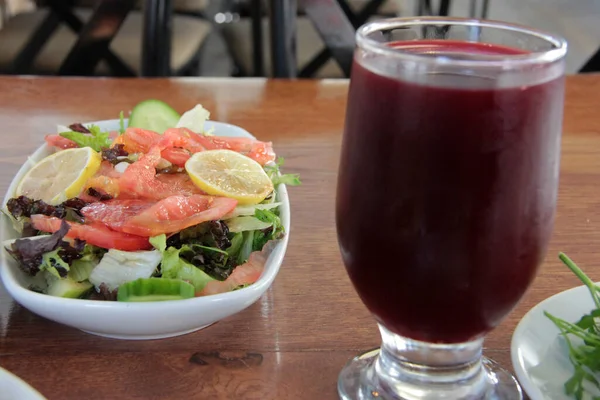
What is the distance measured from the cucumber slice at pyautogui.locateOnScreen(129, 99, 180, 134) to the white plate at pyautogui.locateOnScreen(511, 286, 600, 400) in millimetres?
631

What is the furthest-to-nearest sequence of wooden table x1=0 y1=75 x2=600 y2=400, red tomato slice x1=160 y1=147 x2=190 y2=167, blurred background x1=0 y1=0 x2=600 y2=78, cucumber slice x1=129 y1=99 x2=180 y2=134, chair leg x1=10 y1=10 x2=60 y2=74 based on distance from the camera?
1. chair leg x1=10 y1=10 x2=60 y2=74
2. blurred background x1=0 y1=0 x2=600 y2=78
3. cucumber slice x1=129 y1=99 x2=180 y2=134
4. red tomato slice x1=160 y1=147 x2=190 y2=167
5. wooden table x1=0 y1=75 x2=600 y2=400

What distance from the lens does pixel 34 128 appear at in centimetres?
114

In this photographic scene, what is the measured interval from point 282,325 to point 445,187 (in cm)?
27

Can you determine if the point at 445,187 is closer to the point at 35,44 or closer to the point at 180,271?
the point at 180,271

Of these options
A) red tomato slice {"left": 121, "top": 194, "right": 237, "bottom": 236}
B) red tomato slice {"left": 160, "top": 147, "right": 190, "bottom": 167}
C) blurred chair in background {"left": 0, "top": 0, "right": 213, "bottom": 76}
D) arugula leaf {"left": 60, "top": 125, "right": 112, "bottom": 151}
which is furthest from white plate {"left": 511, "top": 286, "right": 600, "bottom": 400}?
blurred chair in background {"left": 0, "top": 0, "right": 213, "bottom": 76}

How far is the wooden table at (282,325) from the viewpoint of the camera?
59 cm

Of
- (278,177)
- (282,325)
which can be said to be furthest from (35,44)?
(282,325)

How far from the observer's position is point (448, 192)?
1.58 ft

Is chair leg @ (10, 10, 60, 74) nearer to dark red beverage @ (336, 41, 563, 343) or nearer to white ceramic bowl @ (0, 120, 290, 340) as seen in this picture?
white ceramic bowl @ (0, 120, 290, 340)

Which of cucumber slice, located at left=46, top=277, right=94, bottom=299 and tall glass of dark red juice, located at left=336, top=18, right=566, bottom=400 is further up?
tall glass of dark red juice, located at left=336, top=18, right=566, bottom=400

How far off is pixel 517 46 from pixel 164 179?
45cm

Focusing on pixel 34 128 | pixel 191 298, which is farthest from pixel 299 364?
pixel 34 128

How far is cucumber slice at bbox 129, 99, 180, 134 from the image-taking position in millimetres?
1035

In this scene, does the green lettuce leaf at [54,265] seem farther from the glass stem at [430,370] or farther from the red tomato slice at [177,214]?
the glass stem at [430,370]
